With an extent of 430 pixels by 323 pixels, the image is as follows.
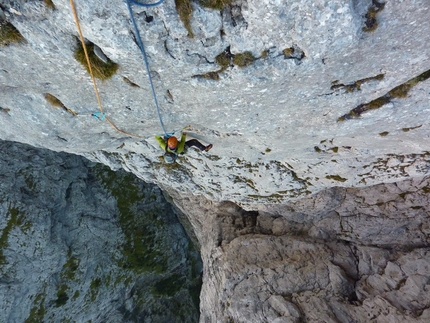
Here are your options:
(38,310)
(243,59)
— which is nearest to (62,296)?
(38,310)

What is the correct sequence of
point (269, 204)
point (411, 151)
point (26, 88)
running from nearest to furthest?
1. point (26, 88)
2. point (411, 151)
3. point (269, 204)

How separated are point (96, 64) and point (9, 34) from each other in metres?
1.57

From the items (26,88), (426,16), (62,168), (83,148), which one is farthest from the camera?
(62,168)

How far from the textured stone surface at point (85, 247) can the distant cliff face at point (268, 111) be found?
8642mm

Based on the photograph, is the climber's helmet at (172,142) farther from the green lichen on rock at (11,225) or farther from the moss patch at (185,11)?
the green lichen on rock at (11,225)

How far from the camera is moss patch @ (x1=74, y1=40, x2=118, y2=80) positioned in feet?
19.3

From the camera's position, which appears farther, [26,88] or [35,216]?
[35,216]

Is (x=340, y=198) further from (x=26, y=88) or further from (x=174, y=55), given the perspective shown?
(x=26, y=88)

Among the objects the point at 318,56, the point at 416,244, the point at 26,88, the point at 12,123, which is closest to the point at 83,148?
the point at 12,123

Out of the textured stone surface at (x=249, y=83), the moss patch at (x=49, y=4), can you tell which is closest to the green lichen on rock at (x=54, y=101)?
the textured stone surface at (x=249, y=83)

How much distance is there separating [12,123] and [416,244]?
1658cm

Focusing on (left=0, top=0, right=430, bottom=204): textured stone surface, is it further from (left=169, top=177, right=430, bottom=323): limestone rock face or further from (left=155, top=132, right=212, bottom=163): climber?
(left=169, top=177, right=430, bottom=323): limestone rock face

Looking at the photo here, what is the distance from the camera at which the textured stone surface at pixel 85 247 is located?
18000mm

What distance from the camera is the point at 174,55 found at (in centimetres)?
580
